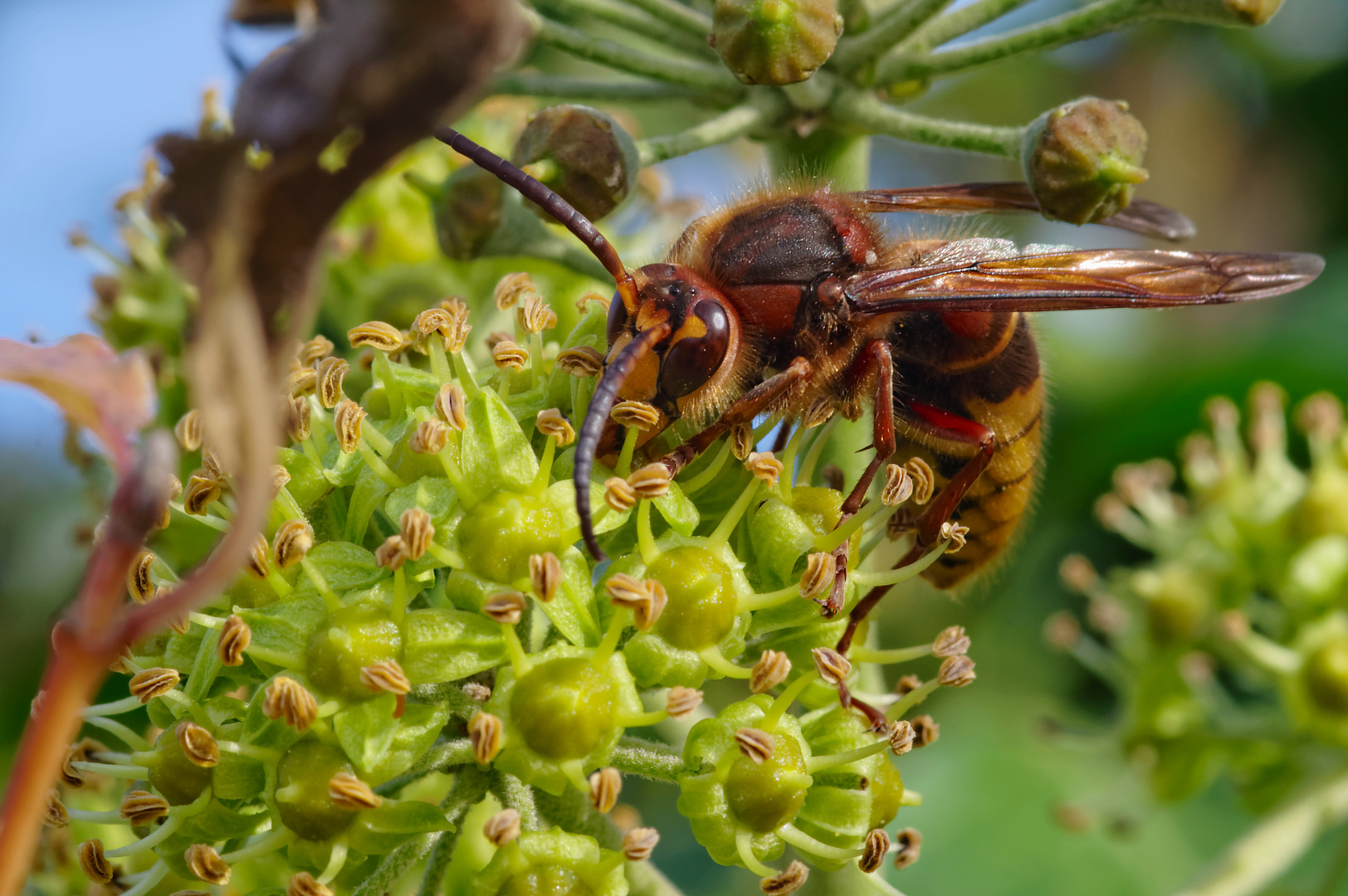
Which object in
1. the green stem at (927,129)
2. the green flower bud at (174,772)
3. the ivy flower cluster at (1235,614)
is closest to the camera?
the green flower bud at (174,772)

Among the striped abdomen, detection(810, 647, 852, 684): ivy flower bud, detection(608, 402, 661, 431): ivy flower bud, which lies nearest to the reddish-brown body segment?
the striped abdomen

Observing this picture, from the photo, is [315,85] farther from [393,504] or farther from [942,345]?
[942,345]

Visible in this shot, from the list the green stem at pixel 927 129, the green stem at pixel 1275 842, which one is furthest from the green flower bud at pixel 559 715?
the green stem at pixel 1275 842

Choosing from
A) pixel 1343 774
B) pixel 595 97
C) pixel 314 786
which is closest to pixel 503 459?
pixel 314 786

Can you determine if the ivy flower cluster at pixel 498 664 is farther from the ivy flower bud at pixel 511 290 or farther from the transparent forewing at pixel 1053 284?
the transparent forewing at pixel 1053 284

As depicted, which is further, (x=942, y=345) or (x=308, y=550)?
(x=942, y=345)

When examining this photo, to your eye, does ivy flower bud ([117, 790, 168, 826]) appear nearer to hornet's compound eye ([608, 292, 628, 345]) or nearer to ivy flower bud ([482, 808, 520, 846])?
ivy flower bud ([482, 808, 520, 846])
